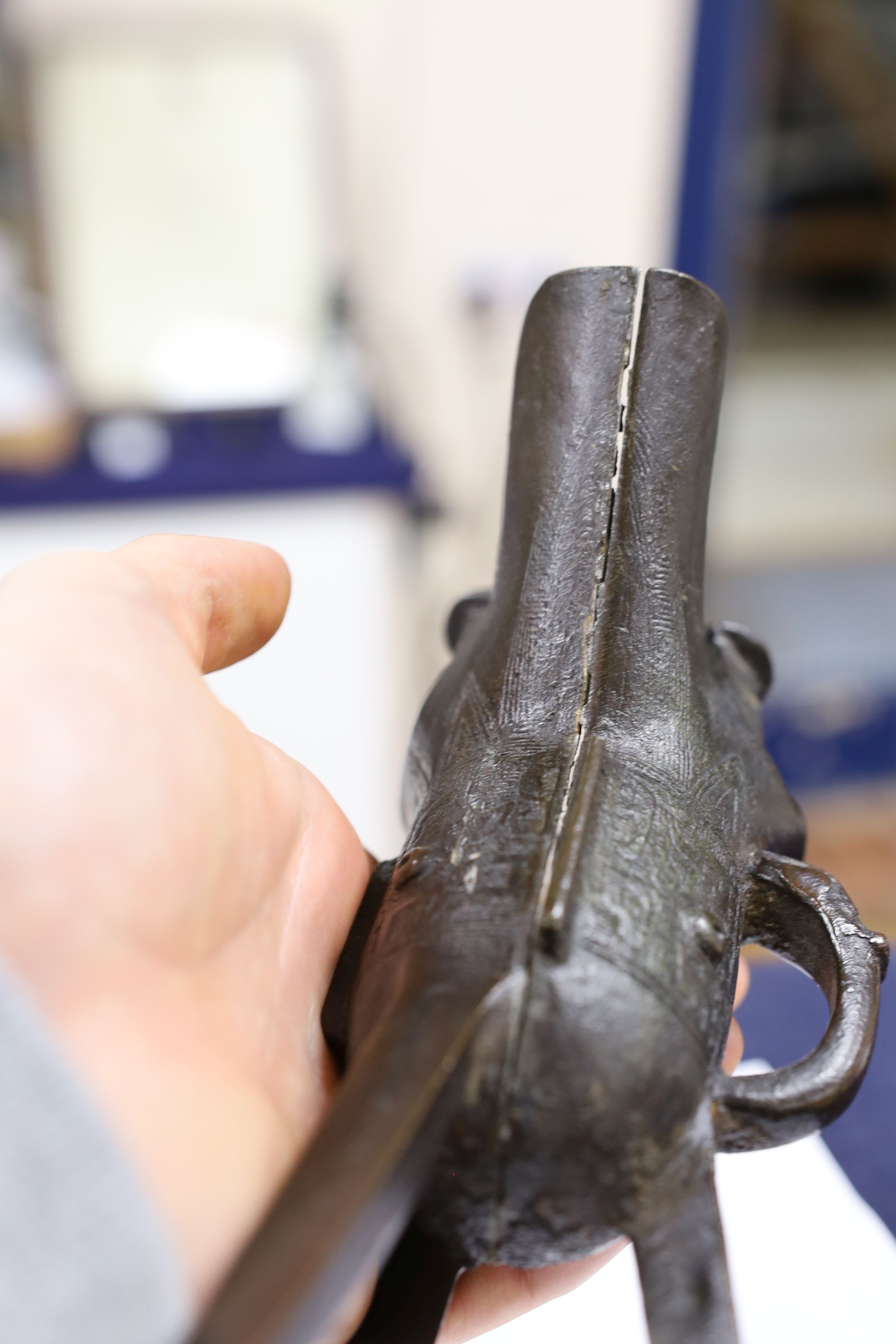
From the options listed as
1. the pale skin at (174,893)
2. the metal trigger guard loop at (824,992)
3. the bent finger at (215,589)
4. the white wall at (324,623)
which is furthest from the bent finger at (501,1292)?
the white wall at (324,623)

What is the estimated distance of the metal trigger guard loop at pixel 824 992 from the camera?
43 cm

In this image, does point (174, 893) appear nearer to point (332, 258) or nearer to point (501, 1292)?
point (501, 1292)

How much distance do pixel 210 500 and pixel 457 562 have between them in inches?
17.6

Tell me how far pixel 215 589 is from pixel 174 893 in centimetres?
17

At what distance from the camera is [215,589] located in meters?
0.56

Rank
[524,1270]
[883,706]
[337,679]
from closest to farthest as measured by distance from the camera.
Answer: [524,1270]
[337,679]
[883,706]

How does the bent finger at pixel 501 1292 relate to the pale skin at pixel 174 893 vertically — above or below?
below

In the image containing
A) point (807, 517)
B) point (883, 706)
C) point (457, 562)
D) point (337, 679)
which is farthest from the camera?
point (807, 517)

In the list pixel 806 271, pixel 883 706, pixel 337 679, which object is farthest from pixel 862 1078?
pixel 806 271

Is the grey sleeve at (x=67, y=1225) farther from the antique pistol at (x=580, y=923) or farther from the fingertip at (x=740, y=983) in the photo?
the fingertip at (x=740, y=983)

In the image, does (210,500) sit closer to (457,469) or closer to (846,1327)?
(457,469)

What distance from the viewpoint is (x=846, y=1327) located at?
638 millimetres

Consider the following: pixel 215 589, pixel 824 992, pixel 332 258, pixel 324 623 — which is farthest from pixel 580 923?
pixel 332 258

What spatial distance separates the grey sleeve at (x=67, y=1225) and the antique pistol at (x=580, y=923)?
0.10 ft
